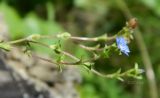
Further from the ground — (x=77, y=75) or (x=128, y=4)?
(x=128, y=4)

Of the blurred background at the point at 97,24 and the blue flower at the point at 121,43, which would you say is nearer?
the blue flower at the point at 121,43

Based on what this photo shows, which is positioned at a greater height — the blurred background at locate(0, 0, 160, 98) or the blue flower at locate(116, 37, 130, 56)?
the blurred background at locate(0, 0, 160, 98)

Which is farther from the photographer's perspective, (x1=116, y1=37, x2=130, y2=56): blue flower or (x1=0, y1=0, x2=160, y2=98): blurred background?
(x1=0, y1=0, x2=160, y2=98): blurred background

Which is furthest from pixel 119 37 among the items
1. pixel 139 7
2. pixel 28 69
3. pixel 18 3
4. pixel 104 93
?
pixel 139 7

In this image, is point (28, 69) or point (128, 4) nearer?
point (28, 69)

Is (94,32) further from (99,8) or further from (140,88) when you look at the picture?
(140,88)

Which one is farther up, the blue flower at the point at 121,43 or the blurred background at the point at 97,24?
the blurred background at the point at 97,24

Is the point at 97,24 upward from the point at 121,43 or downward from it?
upward

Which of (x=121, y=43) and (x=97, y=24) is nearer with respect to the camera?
(x=121, y=43)
